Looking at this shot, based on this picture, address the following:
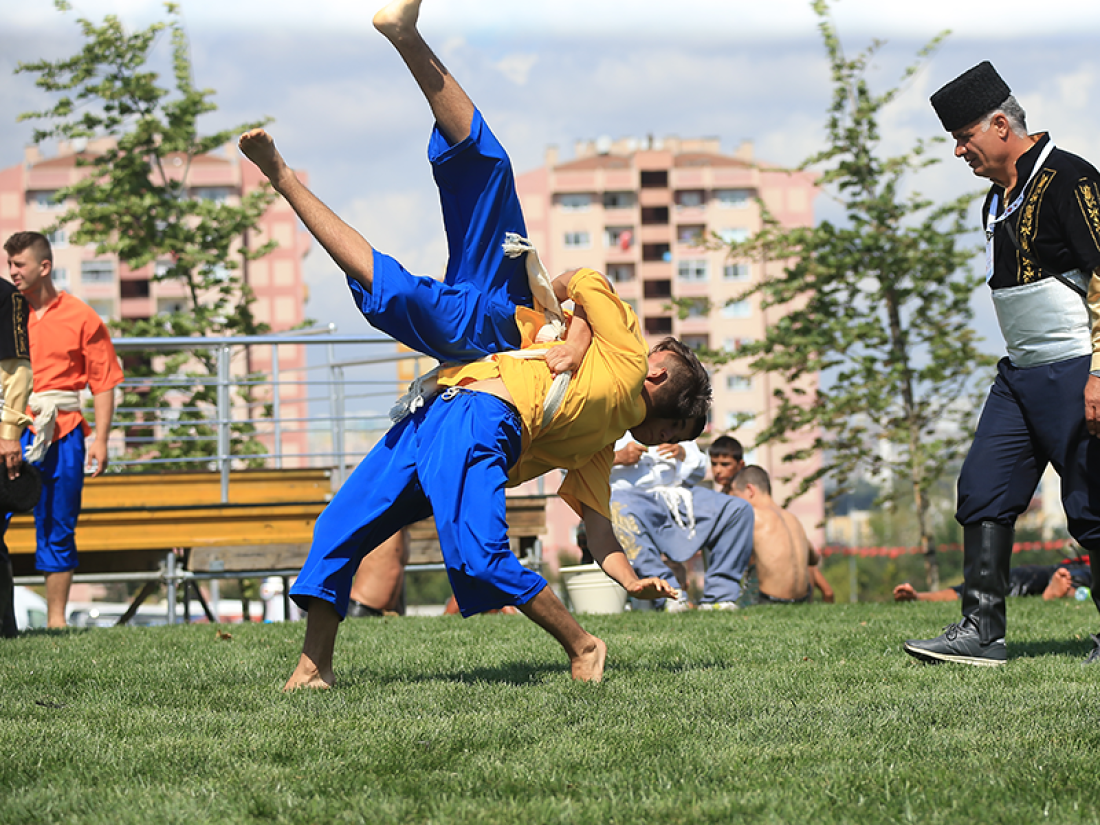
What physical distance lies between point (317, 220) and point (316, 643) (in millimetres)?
1473

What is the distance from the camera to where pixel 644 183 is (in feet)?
308

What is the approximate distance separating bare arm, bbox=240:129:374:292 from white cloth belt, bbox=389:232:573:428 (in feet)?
1.66

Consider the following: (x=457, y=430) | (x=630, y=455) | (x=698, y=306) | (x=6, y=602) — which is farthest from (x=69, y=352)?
(x=698, y=306)

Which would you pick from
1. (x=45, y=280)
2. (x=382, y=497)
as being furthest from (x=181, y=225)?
(x=382, y=497)

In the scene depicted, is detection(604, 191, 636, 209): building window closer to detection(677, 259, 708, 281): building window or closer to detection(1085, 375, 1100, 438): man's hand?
detection(677, 259, 708, 281): building window

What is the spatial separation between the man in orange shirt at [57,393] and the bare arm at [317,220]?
14.2ft

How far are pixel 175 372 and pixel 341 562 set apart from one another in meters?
17.2

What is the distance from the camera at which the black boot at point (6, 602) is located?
277 inches

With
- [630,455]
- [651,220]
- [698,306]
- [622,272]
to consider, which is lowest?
[630,455]

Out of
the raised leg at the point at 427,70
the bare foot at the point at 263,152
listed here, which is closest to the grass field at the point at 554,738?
the bare foot at the point at 263,152

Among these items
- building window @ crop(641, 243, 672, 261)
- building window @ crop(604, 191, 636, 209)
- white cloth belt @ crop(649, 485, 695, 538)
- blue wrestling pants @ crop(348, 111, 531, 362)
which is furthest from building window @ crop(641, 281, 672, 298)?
blue wrestling pants @ crop(348, 111, 531, 362)

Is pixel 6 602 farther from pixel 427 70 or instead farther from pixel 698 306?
pixel 698 306

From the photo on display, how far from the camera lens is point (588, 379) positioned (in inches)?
177

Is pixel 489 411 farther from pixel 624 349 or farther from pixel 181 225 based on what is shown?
pixel 181 225
